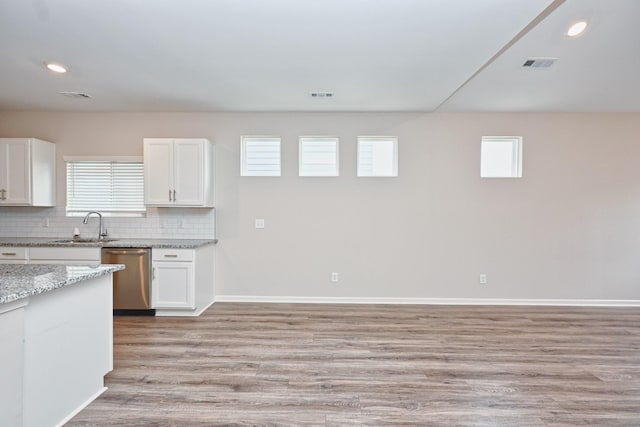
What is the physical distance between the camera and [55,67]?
10.4 ft

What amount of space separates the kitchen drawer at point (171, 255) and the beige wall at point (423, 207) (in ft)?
2.36

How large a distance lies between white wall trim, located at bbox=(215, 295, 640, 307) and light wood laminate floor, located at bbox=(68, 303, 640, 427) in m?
0.39

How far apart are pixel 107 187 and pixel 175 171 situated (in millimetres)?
1126

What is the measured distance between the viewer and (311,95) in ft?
12.8

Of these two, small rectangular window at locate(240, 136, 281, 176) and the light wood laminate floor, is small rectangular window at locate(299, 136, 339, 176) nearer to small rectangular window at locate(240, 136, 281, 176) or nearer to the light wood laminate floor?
small rectangular window at locate(240, 136, 281, 176)

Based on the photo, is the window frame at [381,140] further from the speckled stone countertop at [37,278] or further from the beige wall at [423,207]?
the speckled stone countertop at [37,278]

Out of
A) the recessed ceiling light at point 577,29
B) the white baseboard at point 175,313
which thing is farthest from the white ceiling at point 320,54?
the white baseboard at point 175,313

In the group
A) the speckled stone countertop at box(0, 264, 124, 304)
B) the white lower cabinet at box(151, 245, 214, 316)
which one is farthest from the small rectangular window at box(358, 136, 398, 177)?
the speckled stone countertop at box(0, 264, 124, 304)

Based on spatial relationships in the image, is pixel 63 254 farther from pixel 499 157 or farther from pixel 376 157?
pixel 499 157

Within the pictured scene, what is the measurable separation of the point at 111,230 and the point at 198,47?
2984 millimetres

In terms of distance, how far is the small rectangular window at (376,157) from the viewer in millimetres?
4645

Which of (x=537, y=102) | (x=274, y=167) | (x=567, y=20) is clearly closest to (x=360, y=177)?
(x=274, y=167)

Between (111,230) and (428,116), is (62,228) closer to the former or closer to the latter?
(111,230)

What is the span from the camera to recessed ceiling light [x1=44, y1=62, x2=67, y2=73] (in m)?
3.11
